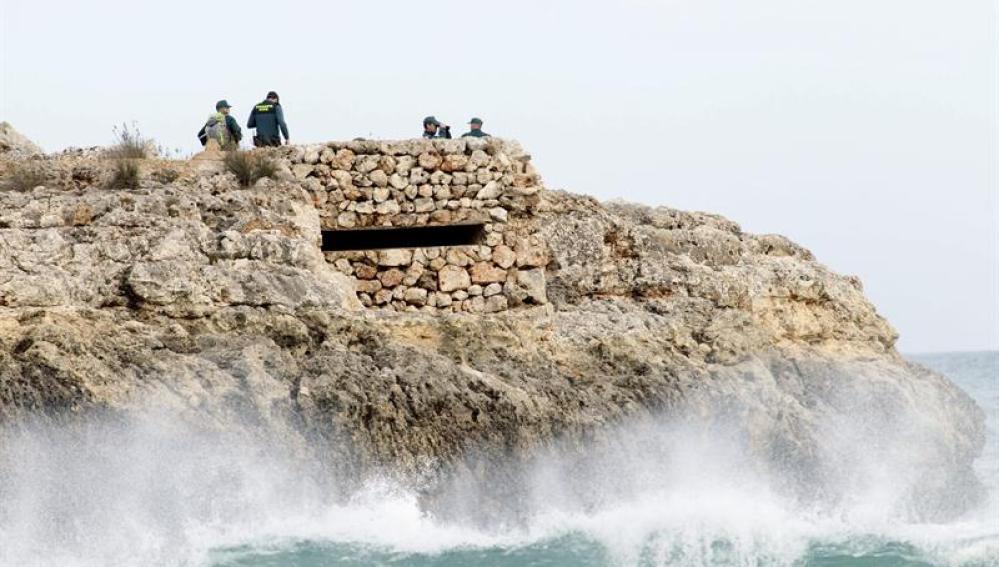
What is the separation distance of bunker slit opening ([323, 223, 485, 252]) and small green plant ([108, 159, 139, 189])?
2.14 meters

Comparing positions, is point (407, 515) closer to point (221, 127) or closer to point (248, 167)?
point (248, 167)

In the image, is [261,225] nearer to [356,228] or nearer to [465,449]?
[356,228]

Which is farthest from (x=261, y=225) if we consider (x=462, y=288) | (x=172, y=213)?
(x=462, y=288)

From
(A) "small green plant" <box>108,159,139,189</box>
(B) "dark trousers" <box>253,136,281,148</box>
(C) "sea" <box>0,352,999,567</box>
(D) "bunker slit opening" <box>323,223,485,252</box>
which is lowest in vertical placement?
(C) "sea" <box>0,352,999,567</box>

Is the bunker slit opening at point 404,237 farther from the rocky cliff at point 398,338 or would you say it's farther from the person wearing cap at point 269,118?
the person wearing cap at point 269,118

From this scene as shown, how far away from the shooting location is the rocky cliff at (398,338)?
557 inches

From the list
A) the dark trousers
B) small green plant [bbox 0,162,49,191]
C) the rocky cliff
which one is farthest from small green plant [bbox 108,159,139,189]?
the dark trousers

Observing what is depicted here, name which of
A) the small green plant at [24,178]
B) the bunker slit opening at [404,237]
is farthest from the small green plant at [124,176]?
the bunker slit opening at [404,237]

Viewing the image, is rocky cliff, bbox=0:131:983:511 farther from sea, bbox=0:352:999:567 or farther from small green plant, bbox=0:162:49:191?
sea, bbox=0:352:999:567

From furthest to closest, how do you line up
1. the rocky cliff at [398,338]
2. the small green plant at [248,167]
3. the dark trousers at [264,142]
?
the dark trousers at [264,142]
the small green plant at [248,167]
the rocky cliff at [398,338]

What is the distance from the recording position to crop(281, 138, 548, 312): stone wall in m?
17.5

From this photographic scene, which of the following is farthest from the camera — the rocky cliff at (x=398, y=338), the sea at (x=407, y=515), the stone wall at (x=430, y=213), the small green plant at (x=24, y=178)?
the stone wall at (x=430, y=213)

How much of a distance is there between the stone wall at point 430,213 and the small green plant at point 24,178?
8.00 ft

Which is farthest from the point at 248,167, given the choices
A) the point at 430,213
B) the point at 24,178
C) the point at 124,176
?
the point at 24,178
